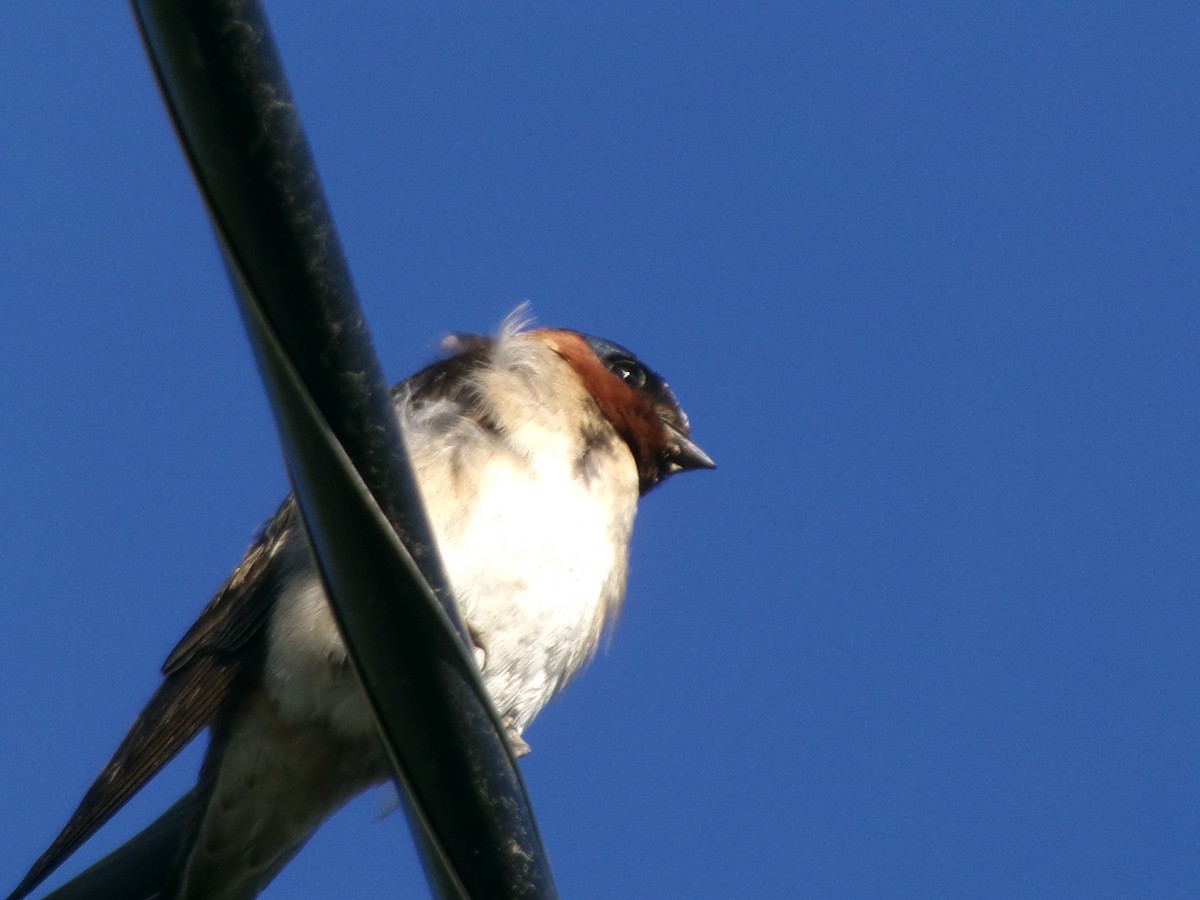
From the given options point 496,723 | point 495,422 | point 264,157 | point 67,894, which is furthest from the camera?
point 495,422

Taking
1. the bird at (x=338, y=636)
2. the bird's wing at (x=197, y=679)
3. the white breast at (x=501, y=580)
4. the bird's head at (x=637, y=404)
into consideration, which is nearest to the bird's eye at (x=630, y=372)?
the bird's head at (x=637, y=404)

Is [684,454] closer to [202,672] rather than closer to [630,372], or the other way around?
[630,372]

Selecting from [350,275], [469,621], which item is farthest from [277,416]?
[469,621]

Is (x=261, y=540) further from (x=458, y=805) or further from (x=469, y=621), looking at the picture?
(x=458, y=805)

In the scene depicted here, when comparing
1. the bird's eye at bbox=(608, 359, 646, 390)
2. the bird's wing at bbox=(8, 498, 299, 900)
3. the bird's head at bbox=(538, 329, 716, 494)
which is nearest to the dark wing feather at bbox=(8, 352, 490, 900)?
the bird's wing at bbox=(8, 498, 299, 900)

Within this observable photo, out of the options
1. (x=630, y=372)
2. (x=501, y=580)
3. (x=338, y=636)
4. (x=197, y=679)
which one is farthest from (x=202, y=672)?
(x=630, y=372)
